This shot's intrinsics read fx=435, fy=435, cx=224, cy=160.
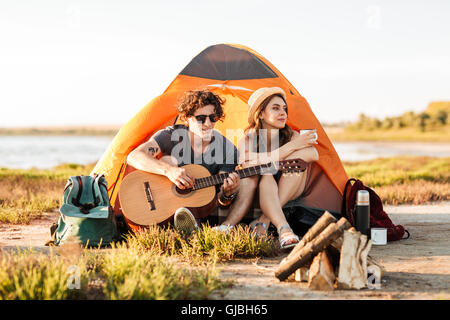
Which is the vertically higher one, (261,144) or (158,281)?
(261,144)

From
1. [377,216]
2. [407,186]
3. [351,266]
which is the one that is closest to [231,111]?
[377,216]

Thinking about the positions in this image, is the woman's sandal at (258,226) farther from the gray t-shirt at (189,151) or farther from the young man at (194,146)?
the gray t-shirt at (189,151)

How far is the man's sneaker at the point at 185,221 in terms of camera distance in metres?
4.00

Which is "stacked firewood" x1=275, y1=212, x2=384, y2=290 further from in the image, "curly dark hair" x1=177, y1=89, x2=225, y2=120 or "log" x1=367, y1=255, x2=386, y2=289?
"curly dark hair" x1=177, y1=89, x2=225, y2=120

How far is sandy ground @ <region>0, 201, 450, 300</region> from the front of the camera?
2859 mm

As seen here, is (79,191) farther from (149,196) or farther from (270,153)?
(270,153)

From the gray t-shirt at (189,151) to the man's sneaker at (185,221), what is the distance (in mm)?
654

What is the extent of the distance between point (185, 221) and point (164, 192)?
388mm

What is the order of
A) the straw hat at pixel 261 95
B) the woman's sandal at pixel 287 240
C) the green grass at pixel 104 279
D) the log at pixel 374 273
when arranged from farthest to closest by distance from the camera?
the straw hat at pixel 261 95 < the woman's sandal at pixel 287 240 < the log at pixel 374 273 < the green grass at pixel 104 279

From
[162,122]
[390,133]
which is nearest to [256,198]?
[162,122]

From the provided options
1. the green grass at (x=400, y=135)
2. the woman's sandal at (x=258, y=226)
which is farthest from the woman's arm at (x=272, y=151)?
the green grass at (x=400, y=135)
